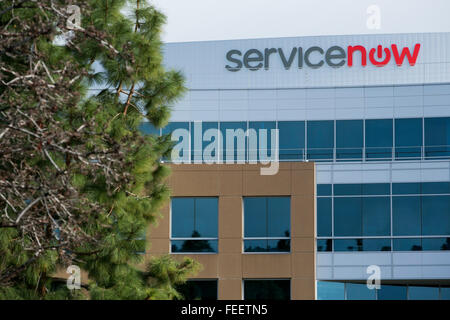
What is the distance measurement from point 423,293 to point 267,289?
644 cm

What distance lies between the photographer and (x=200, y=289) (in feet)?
93.1

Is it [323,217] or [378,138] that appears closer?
[323,217]

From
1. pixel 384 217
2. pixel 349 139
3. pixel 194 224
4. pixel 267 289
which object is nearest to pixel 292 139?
pixel 349 139

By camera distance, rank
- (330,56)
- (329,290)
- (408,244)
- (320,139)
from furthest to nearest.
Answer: (330,56) → (320,139) → (408,244) → (329,290)

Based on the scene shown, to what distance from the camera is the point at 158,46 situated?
60.0ft

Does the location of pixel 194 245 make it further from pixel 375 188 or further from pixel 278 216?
pixel 375 188

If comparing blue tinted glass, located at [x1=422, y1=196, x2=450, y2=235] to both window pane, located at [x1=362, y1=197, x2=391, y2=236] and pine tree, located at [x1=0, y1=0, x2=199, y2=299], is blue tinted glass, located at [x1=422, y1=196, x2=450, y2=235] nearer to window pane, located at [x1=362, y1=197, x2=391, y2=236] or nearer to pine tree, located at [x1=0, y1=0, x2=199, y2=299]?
window pane, located at [x1=362, y1=197, x2=391, y2=236]

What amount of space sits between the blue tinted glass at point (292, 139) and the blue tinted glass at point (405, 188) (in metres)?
5.24

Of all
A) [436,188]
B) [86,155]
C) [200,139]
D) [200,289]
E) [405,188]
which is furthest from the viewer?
[200,139]

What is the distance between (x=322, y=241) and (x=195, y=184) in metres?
4.90

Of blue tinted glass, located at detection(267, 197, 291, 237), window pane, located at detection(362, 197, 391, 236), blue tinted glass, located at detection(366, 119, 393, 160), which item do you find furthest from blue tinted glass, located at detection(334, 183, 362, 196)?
blue tinted glass, located at detection(366, 119, 393, 160)

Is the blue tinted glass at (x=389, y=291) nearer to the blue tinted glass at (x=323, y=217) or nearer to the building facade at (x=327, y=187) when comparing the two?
the building facade at (x=327, y=187)
